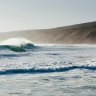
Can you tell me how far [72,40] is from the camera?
143000 mm

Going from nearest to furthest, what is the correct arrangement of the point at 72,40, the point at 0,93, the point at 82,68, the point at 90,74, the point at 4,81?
1. the point at 0,93
2. the point at 4,81
3. the point at 90,74
4. the point at 82,68
5. the point at 72,40

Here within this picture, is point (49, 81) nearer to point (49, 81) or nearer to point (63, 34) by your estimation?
point (49, 81)

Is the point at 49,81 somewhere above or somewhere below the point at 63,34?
below

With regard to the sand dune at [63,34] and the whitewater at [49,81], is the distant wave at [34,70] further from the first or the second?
the sand dune at [63,34]

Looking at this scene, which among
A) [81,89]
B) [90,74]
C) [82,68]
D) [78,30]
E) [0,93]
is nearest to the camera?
[0,93]

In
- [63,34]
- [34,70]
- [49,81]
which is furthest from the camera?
[63,34]

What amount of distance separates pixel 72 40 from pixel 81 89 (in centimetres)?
12925

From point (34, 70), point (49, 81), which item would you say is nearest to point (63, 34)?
point (34, 70)

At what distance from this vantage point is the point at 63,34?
15575cm

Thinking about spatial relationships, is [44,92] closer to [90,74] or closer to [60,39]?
[90,74]

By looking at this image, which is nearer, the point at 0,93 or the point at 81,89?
the point at 0,93

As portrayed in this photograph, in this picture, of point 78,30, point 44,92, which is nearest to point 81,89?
point 44,92

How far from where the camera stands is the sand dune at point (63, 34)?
141m

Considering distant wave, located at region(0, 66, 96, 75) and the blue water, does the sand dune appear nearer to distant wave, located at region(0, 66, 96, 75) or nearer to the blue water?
distant wave, located at region(0, 66, 96, 75)
